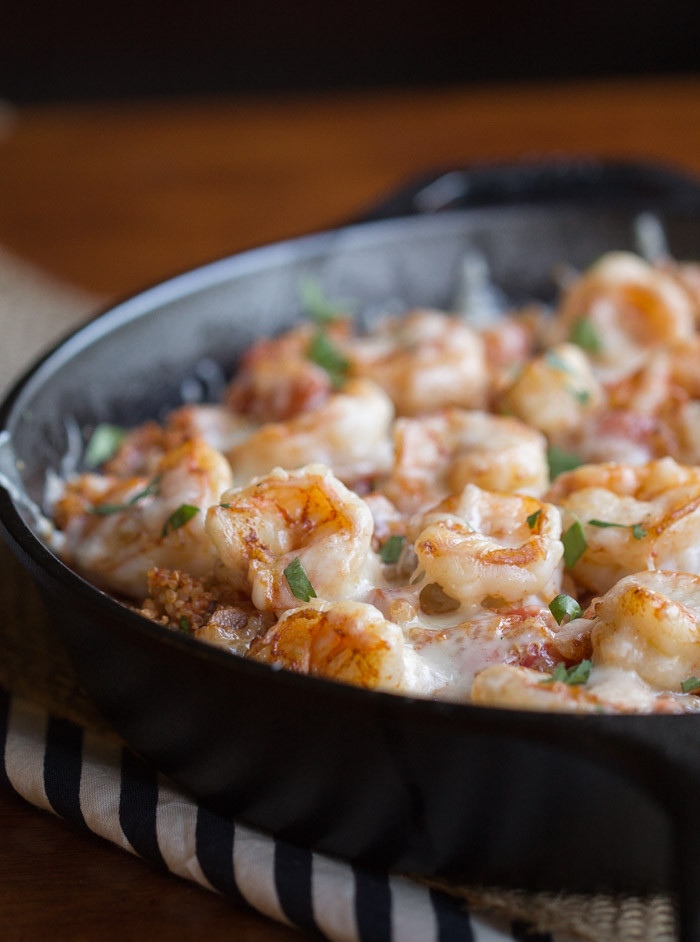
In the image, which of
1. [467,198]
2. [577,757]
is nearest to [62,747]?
[577,757]

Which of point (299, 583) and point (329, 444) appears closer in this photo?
point (299, 583)

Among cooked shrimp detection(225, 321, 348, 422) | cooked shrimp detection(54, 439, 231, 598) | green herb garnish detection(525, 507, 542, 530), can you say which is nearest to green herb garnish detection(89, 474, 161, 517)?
cooked shrimp detection(54, 439, 231, 598)

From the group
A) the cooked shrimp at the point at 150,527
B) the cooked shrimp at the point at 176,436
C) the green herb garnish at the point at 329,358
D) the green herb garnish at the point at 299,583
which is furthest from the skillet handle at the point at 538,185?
the green herb garnish at the point at 299,583

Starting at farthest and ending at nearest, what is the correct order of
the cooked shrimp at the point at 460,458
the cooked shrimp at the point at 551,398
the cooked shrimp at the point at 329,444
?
the cooked shrimp at the point at 551,398
the cooked shrimp at the point at 329,444
the cooked shrimp at the point at 460,458

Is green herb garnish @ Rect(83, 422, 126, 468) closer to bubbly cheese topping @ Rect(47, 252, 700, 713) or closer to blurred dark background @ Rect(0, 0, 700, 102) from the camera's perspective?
bubbly cheese topping @ Rect(47, 252, 700, 713)

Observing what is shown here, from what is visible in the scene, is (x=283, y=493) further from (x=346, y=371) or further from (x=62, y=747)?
(x=346, y=371)

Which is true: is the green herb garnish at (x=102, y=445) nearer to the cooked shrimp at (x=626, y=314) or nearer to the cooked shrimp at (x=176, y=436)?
the cooked shrimp at (x=176, y=436)

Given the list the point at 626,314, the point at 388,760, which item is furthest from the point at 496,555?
the point at 626,314

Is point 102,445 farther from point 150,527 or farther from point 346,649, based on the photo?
point 346,649
